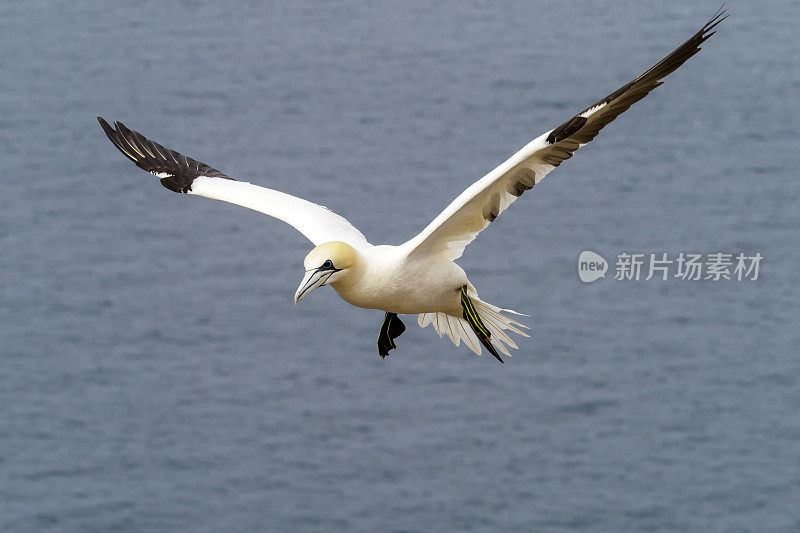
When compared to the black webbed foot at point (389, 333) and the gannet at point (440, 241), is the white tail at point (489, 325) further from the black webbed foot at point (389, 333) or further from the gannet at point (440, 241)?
the black webbed foot at point (389, 333)

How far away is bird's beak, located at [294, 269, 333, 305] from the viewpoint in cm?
806

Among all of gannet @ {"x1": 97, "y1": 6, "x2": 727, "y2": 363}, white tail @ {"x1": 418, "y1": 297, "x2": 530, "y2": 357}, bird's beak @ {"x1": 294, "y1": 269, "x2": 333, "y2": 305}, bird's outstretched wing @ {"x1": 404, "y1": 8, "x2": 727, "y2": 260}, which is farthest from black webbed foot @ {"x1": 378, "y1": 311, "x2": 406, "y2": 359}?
bird's beak @ {"x1": 294, "y1": 269, "x2": 333, "y2": 305}

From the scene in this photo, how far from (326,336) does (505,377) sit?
3.37 meters

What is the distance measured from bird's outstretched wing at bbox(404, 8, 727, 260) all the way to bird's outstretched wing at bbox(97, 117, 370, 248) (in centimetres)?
69

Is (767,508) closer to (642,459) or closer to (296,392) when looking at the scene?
(642,459)

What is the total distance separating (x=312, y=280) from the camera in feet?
26.7

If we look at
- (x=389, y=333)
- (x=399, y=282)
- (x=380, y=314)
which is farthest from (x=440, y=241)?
(x=380, y=314)

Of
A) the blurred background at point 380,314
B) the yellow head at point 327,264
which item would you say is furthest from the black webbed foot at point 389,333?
the blurred background at point 380,314

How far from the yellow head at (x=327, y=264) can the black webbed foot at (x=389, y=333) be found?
1.90 meters

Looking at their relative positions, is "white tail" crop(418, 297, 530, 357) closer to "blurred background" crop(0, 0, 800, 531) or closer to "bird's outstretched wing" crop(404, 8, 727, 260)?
"bird's outstretched wing" crop(404, 8, 727, 260)

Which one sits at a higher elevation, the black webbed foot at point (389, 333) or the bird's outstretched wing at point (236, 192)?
the bird's outstretched wing at point (236, 192)

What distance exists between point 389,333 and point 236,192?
1.65 m

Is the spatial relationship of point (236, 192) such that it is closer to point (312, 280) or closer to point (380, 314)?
point (312, 280)

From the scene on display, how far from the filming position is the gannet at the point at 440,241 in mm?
8109
